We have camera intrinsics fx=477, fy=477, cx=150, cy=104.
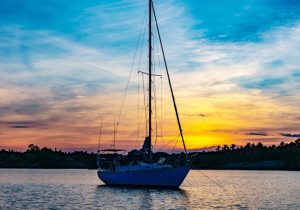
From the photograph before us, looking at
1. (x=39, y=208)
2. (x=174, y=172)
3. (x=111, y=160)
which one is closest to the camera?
(x=39, y=208)

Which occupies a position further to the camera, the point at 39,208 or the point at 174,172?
the point at 174,172

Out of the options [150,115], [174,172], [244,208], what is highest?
[150,115]

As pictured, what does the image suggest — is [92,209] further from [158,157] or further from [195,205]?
[158,157]

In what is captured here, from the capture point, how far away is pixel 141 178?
6950 cm

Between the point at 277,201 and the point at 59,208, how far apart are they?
32140 mm

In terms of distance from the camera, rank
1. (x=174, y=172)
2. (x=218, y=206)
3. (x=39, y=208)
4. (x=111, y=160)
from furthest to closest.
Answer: (x=111, y=160) < (x=174, y=172) < (x=218, y=206) < (x=39, y=208)

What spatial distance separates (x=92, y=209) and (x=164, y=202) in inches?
396

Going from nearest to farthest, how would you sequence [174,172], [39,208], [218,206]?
[39,208]
[218,206]
[174,172]

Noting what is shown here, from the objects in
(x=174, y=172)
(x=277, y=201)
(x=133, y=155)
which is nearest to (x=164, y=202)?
(x=174, y=172)

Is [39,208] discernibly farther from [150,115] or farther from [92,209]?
[150,115]

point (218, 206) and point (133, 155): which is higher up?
point (133, 155)

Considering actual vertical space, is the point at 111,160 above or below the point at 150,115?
below

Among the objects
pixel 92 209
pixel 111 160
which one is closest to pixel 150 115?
pixel 111 160

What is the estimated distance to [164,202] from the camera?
6062cm
